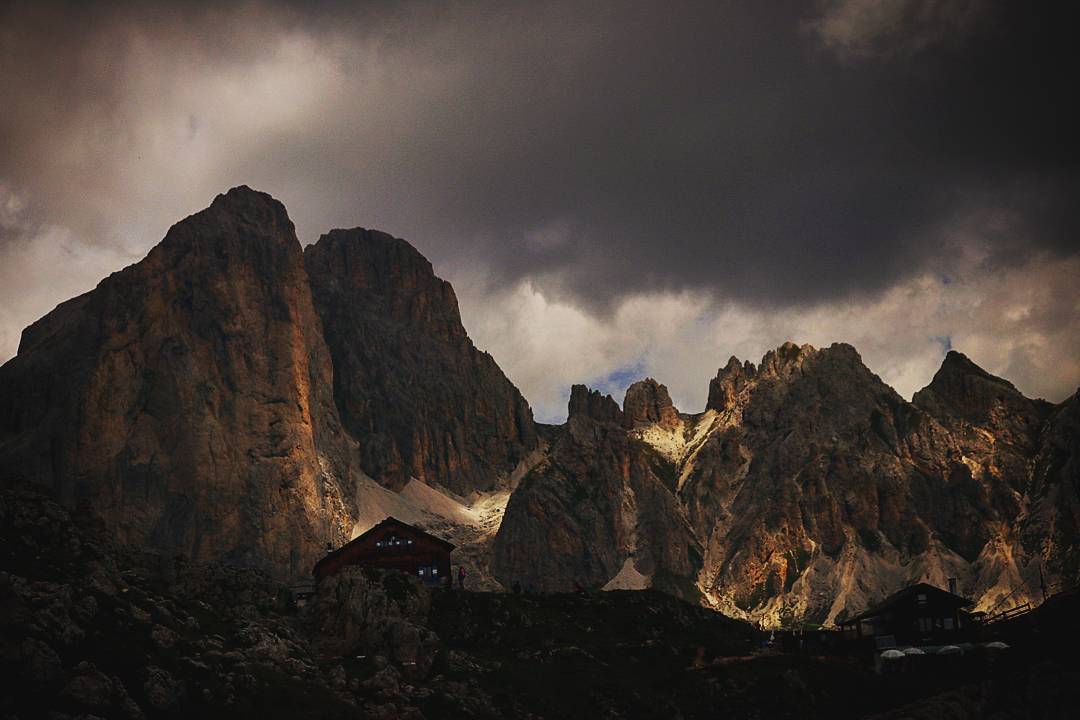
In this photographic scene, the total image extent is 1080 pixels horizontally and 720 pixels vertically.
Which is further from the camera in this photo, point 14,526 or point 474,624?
point 474,624

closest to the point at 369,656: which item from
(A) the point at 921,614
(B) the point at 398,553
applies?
(B) the point at 398,553

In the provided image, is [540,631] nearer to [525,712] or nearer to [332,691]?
[525,712]

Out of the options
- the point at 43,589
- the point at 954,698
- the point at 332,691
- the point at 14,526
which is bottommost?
the point at 954,698

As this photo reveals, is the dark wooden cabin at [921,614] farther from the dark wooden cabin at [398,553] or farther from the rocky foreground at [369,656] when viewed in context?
the dark wooden cabin at [398,553]

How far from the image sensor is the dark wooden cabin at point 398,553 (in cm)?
11881

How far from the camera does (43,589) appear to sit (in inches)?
2250

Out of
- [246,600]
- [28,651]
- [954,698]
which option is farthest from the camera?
[246,600]

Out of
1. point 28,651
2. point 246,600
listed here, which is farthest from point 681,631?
point 28,651

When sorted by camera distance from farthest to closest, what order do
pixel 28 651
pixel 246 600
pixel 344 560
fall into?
pixel 344 560 < pixel 246 600 < pixel 28 651

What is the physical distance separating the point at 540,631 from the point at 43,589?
157 ft

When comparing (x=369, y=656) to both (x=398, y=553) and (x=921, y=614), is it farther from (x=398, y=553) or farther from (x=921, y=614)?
(x=921, y=614)

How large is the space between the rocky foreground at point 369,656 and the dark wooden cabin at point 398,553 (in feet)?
53.8

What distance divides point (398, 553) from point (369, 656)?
40.2m

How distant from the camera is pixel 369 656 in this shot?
7950cm
